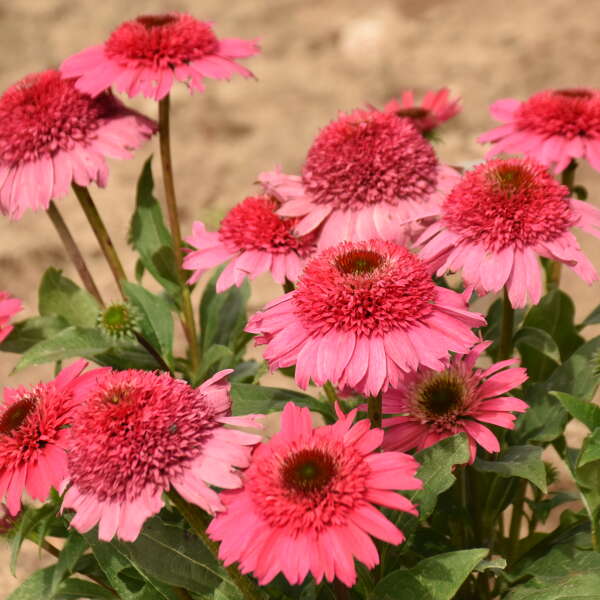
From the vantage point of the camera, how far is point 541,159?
1.75 m

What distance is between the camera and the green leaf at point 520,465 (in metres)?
1.32

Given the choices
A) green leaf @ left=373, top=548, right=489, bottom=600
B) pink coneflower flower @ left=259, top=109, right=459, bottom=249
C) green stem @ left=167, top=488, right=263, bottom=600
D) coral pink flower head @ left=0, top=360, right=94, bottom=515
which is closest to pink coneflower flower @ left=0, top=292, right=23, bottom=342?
coral pink flower head @ left=0, top=360, right=94, bottom=515

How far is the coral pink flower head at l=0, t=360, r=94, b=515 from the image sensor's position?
1.24 metres

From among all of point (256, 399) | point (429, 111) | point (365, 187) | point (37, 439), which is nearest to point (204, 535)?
point (37, 439)

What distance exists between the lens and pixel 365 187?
1622mm

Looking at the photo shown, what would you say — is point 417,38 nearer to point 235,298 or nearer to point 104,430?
point 235,298

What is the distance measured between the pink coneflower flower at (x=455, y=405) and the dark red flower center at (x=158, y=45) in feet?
2.70

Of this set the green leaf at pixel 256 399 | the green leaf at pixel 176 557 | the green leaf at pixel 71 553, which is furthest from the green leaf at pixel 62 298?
the green leaf at pixel 176 557

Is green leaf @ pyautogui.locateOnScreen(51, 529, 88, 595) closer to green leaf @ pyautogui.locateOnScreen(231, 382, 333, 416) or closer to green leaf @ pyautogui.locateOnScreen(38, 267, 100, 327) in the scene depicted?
green leaf @ pyautogui.locateOnScreen(231, 382, 333, 416)

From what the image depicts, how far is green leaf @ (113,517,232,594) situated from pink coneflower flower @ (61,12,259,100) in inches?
32.2

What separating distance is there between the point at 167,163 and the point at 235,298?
1.40ft

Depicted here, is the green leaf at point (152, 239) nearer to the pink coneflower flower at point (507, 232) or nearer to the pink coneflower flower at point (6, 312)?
the pink coneflower flower at point (6, 312)

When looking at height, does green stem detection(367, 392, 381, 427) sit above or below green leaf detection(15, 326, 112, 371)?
below

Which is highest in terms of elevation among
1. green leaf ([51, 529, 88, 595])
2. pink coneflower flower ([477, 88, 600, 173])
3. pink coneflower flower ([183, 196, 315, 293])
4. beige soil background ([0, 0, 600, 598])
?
beige soil background ([0, 0, 600, 598])
